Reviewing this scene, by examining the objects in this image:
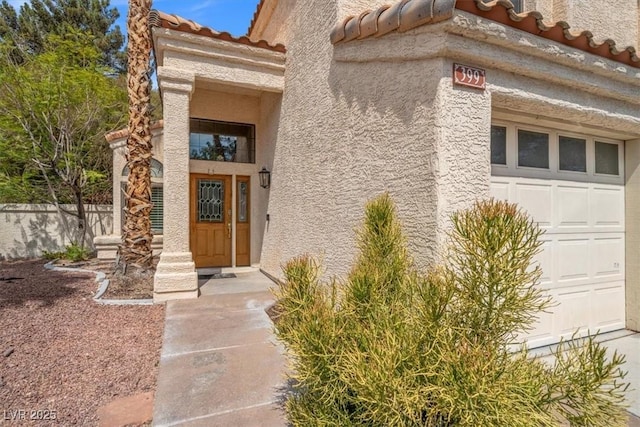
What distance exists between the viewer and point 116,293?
7223mm

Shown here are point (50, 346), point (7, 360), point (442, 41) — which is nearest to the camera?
point (442, 41)

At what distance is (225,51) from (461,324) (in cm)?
735

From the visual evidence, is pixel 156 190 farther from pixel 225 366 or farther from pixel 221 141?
pixel 225 366

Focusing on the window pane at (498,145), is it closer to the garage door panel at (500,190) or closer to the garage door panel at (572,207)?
the garage door panel at (500,190)

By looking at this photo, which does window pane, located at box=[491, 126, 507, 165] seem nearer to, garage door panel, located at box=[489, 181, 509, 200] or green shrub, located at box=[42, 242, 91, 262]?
garage door panel, located at box=[489, 181, 509, 200]

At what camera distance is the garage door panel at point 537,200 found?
14.6 feet

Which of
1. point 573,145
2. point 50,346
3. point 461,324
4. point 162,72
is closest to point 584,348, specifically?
point 461,324

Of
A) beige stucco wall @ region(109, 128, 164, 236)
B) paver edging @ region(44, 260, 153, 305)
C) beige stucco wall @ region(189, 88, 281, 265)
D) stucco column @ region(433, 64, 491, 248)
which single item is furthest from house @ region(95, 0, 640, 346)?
beige stucco wall @ region(109, 128, 164, 236)

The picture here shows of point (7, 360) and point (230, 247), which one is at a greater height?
point (230, 247)

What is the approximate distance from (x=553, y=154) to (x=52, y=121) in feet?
48.9

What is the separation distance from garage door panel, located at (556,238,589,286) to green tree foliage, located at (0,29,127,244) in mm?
13638

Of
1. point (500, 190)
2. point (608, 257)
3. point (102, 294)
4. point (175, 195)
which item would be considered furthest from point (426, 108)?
point (102, 294)

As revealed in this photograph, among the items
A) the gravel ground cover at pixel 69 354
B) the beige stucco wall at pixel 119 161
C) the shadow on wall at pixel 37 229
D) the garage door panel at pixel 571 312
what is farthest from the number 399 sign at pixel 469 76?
the shadow on wall at pixel 37 229

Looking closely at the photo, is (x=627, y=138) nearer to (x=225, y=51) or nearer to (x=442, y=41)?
(x=442, y=41)
